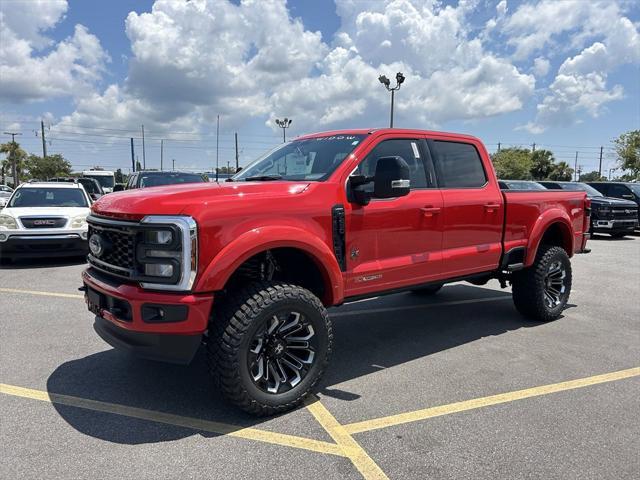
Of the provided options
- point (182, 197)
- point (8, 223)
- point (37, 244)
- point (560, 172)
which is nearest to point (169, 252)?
point (182, 197)

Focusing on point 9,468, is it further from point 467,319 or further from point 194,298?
point 467,319

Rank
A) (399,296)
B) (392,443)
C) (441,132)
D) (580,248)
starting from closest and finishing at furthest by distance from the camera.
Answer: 1. (392,443)
2. (441,132)
3. (580,248)
4. (399,296)

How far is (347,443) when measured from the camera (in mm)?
3057

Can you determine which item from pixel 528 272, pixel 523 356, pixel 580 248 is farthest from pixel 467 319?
pixel 580 248

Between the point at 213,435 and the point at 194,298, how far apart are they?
2.88 ft

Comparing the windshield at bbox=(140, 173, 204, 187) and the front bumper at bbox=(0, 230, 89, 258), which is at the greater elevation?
the windshield at bbox=(140, 173, 204, 187)

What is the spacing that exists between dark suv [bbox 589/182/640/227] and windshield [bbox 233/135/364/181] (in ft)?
54.8

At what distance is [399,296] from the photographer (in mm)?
7207

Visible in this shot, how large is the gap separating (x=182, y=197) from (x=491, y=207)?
10.5 feet

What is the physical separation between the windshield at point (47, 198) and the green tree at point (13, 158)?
64817 mm

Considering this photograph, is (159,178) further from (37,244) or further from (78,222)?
(37,244)

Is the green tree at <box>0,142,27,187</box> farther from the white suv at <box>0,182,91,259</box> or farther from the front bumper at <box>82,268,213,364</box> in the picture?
the front bumper at <box>82,268,213,364</box>

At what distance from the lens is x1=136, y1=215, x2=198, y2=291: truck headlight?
3.05 m

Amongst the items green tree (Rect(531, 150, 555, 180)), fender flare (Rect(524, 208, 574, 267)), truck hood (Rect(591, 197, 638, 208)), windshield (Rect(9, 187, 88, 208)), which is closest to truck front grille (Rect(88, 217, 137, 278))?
fender flare (Rect(524, 208, 574, 267))
